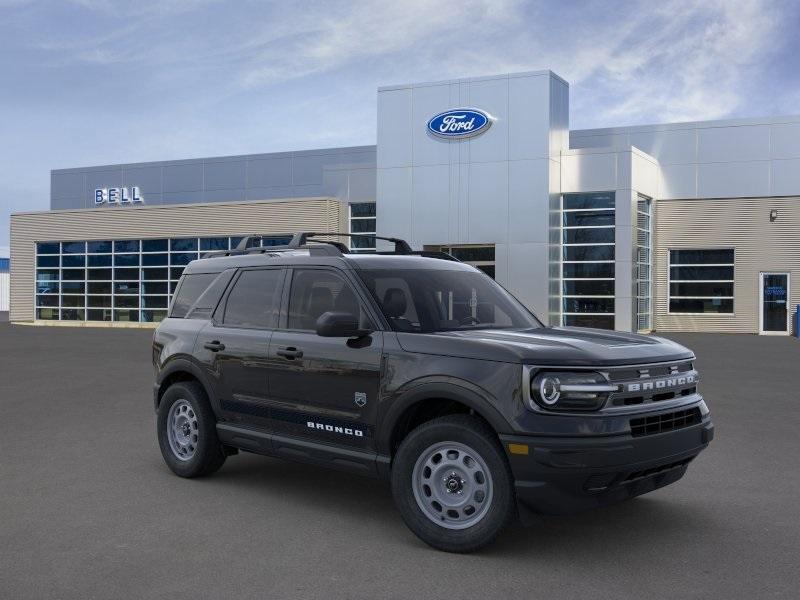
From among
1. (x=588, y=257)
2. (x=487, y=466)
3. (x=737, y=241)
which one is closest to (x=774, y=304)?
(x=737, y=241)

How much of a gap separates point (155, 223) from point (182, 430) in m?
32.3

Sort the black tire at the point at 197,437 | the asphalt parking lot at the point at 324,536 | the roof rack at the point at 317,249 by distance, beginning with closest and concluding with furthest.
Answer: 1. the asphalt parking lot at the point at 324,536
2. the roof rack at the point at 317,249
3. the black tire at the point at 197,437

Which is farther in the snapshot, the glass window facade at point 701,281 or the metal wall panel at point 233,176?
the metal wall panel at point 233,176

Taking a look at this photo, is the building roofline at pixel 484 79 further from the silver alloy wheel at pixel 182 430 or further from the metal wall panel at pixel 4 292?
the metal wall panel at pixel 4 292

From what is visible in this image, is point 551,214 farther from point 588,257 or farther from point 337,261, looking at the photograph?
point 337,261

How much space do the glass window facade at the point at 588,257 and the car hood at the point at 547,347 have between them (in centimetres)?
2471

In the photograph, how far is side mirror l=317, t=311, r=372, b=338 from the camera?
18.5 feet

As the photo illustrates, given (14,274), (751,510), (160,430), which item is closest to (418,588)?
(751,510)

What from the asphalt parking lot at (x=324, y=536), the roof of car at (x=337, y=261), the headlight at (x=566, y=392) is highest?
the roof of car at (x=337, y=261)

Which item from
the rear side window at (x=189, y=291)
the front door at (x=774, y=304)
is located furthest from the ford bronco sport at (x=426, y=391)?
the front door at (x=774, y=304)

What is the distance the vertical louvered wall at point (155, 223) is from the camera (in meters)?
34.6

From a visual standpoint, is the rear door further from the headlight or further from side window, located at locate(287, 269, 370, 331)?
the headlight

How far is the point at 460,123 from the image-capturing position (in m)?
30.0

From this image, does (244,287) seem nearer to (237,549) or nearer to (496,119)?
(237,549)
